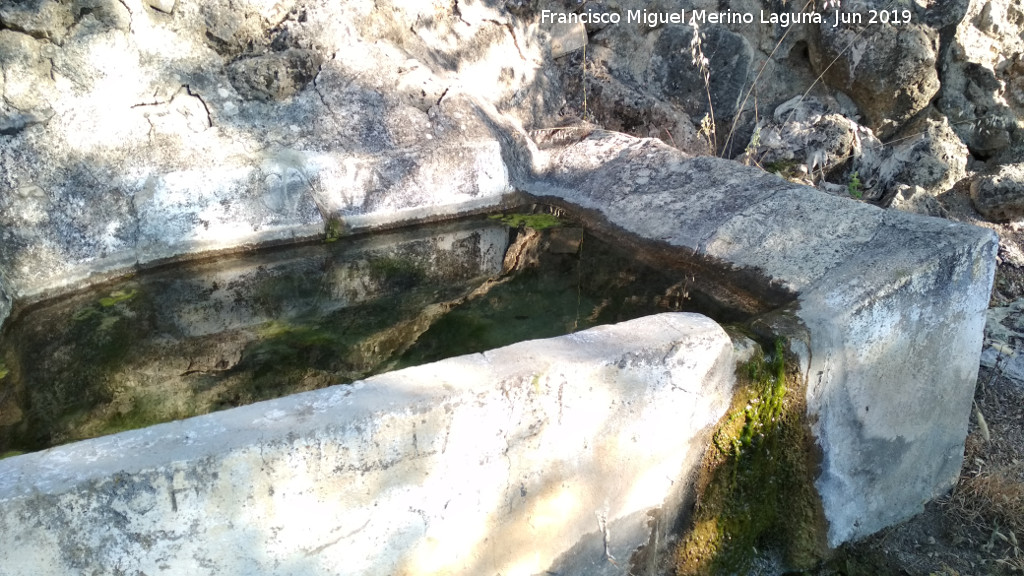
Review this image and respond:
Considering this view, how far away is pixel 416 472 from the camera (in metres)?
1.50

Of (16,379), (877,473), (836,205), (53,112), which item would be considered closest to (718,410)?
(877,473)

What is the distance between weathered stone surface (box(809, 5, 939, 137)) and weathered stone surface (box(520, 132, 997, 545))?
2146mm

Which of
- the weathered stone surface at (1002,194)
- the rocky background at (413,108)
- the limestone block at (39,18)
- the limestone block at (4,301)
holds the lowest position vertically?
the weathered stone surface at (1002,194)

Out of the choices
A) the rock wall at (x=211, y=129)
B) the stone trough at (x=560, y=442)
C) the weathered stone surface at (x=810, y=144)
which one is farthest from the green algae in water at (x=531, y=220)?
the weathered stone surface at (x=810, y=144)

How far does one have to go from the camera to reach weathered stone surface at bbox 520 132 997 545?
197 centimetres

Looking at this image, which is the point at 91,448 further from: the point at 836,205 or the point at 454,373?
the point at 836,205

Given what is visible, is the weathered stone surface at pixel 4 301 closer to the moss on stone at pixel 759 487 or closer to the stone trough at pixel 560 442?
the stone trough at pixel 560 442

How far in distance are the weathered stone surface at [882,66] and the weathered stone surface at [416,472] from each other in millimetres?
3166

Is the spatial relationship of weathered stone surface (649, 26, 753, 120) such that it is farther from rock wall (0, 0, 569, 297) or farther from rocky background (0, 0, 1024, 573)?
rock wall (0, 0, 569, 297)

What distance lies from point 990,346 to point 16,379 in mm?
3419

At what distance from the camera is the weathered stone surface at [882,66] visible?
4.14 metres

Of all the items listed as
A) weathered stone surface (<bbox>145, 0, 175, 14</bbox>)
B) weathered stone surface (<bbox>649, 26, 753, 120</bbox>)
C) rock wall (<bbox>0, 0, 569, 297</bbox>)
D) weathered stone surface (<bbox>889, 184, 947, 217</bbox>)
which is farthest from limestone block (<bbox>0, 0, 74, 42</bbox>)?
weathered stone surface (<bbox>889, 184, 947, 217</bbox>)

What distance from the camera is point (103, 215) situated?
288 centimetres

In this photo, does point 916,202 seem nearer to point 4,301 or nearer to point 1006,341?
point 1006,341
